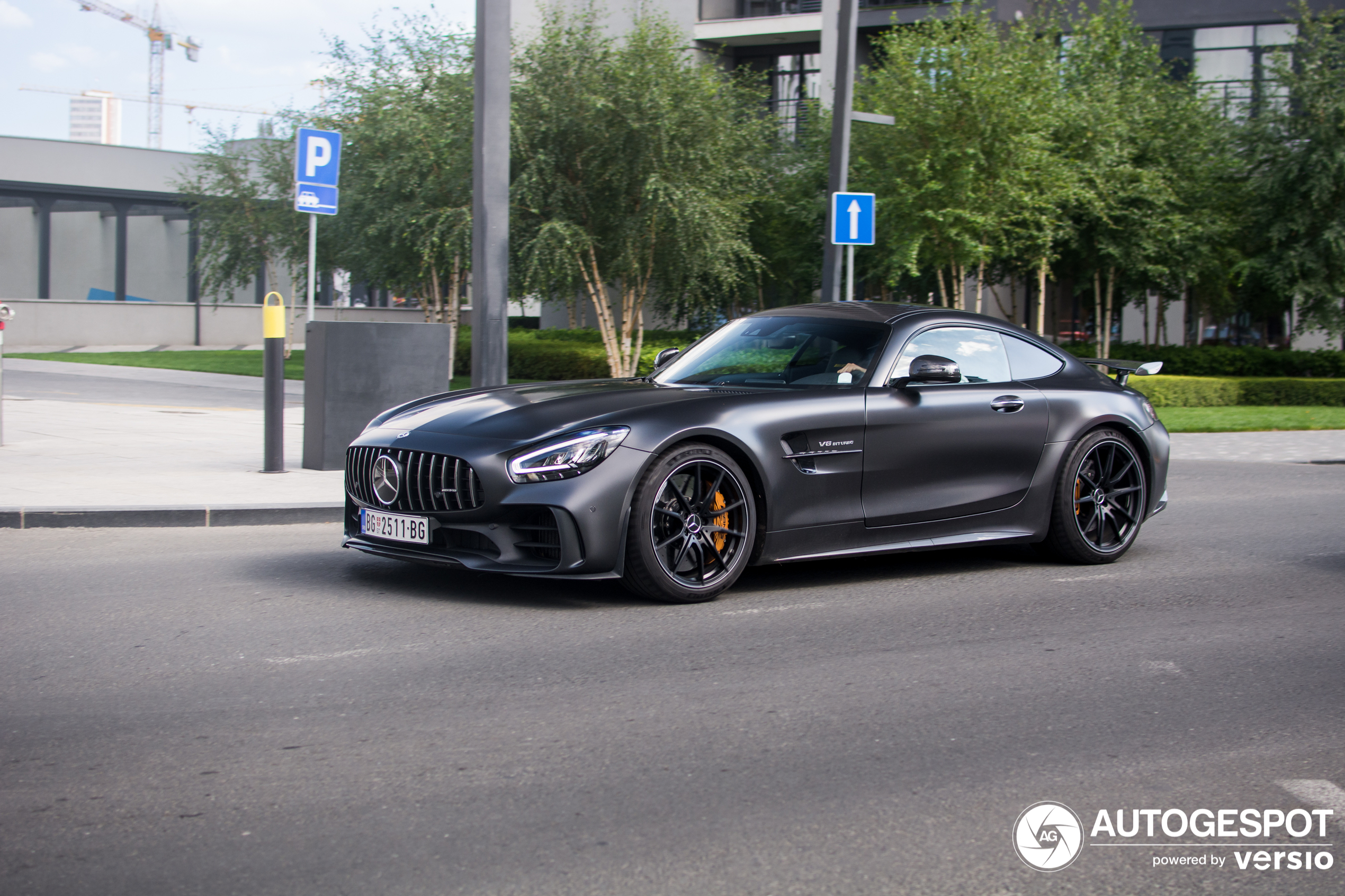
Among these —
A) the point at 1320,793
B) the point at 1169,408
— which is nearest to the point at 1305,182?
the point at 1169,408

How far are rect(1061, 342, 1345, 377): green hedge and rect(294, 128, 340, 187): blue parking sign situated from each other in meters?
19.9

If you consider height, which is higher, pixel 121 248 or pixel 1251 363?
pixel 121 248

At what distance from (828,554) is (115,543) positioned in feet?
13.9

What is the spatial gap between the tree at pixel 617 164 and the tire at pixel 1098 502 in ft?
48.8

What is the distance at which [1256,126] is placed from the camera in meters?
27.8

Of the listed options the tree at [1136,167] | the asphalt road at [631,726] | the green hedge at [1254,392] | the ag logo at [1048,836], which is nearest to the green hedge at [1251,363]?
the tree at [1136,167]

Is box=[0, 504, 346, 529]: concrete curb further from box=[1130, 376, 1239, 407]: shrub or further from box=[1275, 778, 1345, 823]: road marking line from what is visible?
box=[1130, 376, 1239, 407]: shrub

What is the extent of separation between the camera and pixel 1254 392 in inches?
958

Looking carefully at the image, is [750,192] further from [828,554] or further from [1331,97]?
[828,554]

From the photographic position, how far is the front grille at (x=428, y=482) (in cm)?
588

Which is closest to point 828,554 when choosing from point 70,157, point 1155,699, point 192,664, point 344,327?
point 1155,699

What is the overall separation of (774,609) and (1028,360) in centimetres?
240

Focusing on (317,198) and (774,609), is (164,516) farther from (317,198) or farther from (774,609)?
(774,609)

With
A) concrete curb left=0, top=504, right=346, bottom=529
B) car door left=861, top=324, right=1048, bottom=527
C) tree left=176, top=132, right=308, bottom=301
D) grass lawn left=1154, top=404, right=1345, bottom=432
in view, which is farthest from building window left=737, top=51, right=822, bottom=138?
car door left=861, top=324, right=1048, bottom=527
